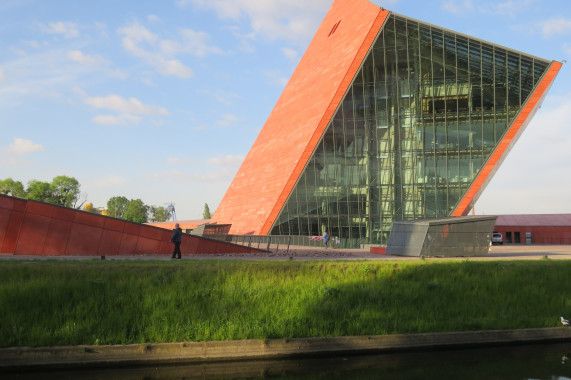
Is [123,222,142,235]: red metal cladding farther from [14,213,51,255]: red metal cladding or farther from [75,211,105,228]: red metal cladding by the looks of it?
[14,213,51,255]: red metal cladding

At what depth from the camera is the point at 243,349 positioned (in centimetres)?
1059

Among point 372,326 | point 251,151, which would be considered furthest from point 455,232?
point 251,151

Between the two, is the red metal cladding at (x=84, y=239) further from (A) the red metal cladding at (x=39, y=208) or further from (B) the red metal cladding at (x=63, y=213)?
(A) the red metal cladding at (x=39, y=208)

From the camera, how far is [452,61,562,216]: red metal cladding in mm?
38250

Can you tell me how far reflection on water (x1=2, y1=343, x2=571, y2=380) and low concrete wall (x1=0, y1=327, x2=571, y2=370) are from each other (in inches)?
10.9

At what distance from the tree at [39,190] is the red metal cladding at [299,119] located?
3314 inches

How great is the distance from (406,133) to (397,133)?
74 centimetres

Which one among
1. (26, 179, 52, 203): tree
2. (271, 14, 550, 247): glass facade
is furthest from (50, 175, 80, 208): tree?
(271, 14, 550, 247): glass facade

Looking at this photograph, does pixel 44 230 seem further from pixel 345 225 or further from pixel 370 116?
pixel 370 116

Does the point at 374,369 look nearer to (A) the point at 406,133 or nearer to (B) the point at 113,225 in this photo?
(B) the point at 113,225

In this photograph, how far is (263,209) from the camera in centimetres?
4403

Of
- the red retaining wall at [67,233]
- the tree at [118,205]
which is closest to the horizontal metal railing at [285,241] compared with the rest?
the red retaining wall at [67,233]

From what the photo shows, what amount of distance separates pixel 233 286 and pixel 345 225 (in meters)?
30.4

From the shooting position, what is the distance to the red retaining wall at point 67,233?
69.2 feet
